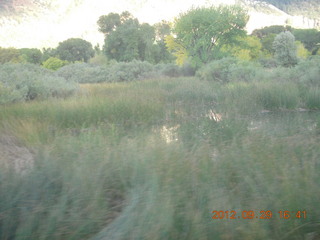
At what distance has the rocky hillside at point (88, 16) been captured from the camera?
50.3m

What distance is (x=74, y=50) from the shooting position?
184 ft

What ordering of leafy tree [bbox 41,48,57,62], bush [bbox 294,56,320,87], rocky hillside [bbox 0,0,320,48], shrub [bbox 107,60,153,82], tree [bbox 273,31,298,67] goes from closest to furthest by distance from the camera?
1. bush [bbox 294,56,320,87]
2. shrub [bbox 107,60,153,82]
3. tree [bbox 273,31,298,67]
4. rocky hillside [bbox 0,0,320,48]
5. leafy tree [bbox 41,48,57,62]

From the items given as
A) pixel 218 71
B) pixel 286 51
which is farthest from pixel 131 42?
pixel 218 71

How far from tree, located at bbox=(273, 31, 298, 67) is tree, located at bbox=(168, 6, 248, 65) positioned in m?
4.20

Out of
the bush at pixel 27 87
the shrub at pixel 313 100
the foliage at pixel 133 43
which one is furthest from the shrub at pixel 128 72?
the shrub at pixel 313 100

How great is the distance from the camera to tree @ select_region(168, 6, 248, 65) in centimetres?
3334

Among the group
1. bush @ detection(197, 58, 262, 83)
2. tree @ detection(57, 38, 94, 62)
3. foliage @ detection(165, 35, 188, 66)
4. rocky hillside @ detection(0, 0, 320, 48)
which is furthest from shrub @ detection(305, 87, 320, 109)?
tree @ detection(57, 38, 94, 62)

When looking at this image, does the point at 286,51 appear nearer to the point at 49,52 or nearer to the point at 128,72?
the point at 128,72

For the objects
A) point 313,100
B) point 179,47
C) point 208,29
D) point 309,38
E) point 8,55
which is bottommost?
point 313,100

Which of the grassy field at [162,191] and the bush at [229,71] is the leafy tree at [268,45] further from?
the grassy field at [162,191]

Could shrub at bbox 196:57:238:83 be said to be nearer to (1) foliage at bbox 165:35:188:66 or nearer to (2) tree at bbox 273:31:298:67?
(2) tree at bbox 273:31:298:67

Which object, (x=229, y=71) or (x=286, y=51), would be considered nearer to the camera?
(x=229, y=71)
